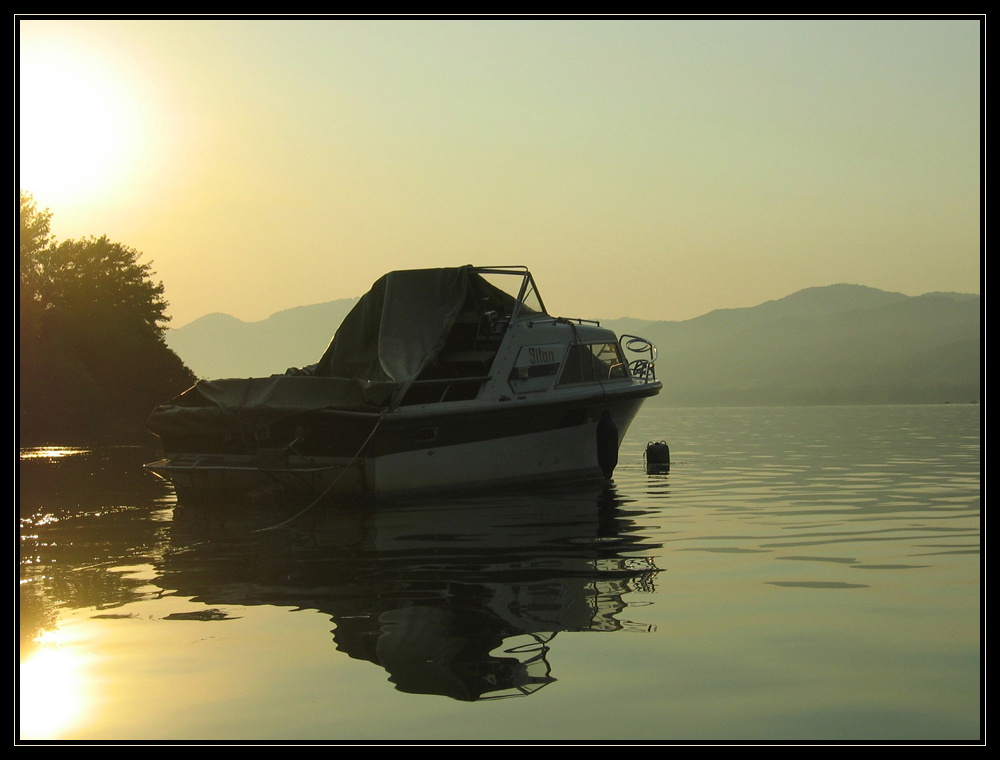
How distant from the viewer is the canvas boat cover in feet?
58.3

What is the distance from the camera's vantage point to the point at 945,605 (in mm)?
9688

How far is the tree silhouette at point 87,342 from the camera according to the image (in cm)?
5228

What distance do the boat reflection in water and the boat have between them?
71cm

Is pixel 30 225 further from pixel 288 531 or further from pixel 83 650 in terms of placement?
pixel 83 650

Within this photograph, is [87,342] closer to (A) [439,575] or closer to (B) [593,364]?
(B) [593,364]

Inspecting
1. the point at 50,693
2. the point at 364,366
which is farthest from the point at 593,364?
the point at 50,693

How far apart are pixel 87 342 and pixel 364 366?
142 feet

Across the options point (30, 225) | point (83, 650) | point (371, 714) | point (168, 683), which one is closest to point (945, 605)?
point (371, 714)

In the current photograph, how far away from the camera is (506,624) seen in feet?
29.0

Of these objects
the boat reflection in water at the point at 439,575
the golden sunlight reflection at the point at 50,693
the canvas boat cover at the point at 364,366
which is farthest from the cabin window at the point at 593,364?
the golden sunlight reflection at the point at 50,693

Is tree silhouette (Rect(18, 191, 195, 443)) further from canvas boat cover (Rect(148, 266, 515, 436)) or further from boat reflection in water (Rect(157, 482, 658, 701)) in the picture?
boat reflection in water (Rect(157, 482, 658, 701))

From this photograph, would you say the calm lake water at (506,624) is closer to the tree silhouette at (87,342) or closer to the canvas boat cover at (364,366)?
the canvas boat cover at (364,366)

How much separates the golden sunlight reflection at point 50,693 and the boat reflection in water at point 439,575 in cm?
192

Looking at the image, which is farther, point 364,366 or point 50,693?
point 364,366
